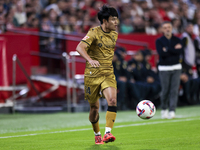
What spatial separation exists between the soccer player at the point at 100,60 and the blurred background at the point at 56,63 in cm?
716

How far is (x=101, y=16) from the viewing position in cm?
639

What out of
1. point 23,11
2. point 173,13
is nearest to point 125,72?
point 23,11

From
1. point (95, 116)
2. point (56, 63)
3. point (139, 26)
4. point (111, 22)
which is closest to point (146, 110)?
point (95, 116)

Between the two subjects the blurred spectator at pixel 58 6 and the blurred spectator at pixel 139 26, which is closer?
the blurred spectator at pixel 58 6

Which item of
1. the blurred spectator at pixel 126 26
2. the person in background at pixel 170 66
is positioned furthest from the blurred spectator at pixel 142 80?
the blurred spectator at pixel 126 26

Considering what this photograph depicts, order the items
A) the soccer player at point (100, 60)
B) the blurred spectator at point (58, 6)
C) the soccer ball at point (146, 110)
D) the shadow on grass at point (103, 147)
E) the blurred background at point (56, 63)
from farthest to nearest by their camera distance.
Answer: the blurred spectator at point (58, 6) → the blurred background at point (56, 63) → the soccer ball at point (146, 110) → the soccer player at point (100, 60) → the shadow on grass at point (103, 147)

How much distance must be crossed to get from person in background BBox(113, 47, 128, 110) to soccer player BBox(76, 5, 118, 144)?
7.16m

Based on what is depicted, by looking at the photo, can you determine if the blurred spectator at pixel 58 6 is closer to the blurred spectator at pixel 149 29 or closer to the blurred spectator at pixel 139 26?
the blurred spectator at pixel 139 26

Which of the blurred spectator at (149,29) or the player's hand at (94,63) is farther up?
the blurred spectator at (149,29)

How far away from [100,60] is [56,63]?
30.4 ft

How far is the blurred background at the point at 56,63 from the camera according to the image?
45.6ft

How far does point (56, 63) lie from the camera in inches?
605

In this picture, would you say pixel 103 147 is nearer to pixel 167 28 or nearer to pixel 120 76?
pixel 167 28

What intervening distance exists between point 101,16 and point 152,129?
2.91 m
